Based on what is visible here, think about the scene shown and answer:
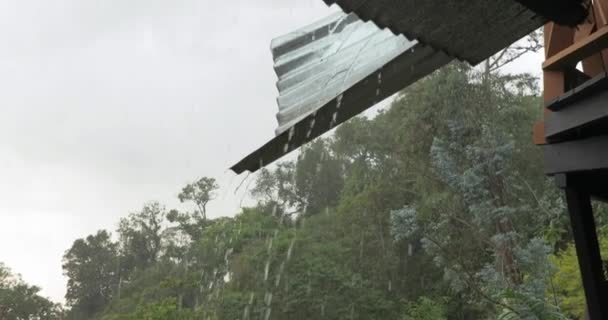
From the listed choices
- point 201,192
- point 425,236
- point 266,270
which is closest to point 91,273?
point 201,192

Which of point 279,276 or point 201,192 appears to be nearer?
point 279,276

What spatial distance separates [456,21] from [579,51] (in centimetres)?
57

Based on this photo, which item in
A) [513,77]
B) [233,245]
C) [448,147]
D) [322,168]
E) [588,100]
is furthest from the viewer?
[322,168]

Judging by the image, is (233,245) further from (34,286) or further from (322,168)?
(34,286)

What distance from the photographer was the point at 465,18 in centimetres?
139

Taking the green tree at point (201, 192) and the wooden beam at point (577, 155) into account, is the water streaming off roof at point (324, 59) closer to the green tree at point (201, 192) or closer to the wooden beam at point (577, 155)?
the wooden beam at point (577, 155)

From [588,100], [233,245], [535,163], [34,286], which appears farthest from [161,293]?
[588,100]

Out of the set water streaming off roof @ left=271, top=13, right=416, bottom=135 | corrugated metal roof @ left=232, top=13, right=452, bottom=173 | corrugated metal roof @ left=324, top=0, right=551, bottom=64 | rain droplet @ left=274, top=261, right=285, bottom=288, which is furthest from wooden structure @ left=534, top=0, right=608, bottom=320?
rain droplet @ left=274, top=261, right=285, bottom=288

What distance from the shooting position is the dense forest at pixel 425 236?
10.3 m

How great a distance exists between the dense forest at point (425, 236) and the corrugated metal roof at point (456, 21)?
5.77 m

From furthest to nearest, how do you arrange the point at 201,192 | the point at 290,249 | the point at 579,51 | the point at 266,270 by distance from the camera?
the point at 201,192 → the point at 290,249 → the point at 266,270 → the point at 579,51

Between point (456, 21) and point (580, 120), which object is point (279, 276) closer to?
point (580, 120)

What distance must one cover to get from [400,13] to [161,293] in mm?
16788

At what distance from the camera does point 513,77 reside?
13.5 metres
